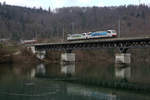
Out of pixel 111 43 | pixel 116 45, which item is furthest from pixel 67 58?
pixel 116 45

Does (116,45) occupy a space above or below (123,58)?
above

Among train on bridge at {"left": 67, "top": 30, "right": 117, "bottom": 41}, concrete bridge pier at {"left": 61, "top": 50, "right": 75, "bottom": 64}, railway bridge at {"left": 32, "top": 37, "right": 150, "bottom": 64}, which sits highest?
train on bridge at {"left": 67, "top": 30, "right": 117, "bottom": 41}

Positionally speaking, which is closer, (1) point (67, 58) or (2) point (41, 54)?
(1) point (67, 58)

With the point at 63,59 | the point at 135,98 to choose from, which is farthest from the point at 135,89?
the point at 63,59

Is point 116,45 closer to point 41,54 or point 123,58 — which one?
point 123,58

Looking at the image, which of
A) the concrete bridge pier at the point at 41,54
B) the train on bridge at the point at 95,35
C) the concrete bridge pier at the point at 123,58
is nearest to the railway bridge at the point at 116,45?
the concrete bridge pier at the point at 123,58

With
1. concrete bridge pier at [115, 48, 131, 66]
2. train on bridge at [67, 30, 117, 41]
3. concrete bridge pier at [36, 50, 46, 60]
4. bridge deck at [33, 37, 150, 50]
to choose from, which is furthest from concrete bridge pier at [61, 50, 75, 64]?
concrete bridge pier at [115, 48, 131, 66]

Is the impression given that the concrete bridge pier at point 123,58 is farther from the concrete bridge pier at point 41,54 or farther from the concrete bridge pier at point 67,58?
the concrete bridge pier at point 41,54

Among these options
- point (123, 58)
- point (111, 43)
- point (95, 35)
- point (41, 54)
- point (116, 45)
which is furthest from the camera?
point (41, 54)

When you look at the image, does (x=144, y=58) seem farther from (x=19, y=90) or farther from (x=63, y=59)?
(x=19, y=90)

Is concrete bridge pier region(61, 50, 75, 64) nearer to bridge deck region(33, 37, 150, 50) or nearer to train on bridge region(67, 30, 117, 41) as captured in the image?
bridge deck region(33, 37, 150, 50)

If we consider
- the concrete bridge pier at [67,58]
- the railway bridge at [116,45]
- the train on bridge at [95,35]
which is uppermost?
the train on bridge at [95,35]

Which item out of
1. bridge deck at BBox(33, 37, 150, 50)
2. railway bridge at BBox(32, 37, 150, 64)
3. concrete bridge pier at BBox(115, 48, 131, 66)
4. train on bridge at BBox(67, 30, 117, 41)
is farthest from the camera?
train on bridge at BBox(67, 30, 117, 41)

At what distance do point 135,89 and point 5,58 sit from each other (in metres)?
57.9
